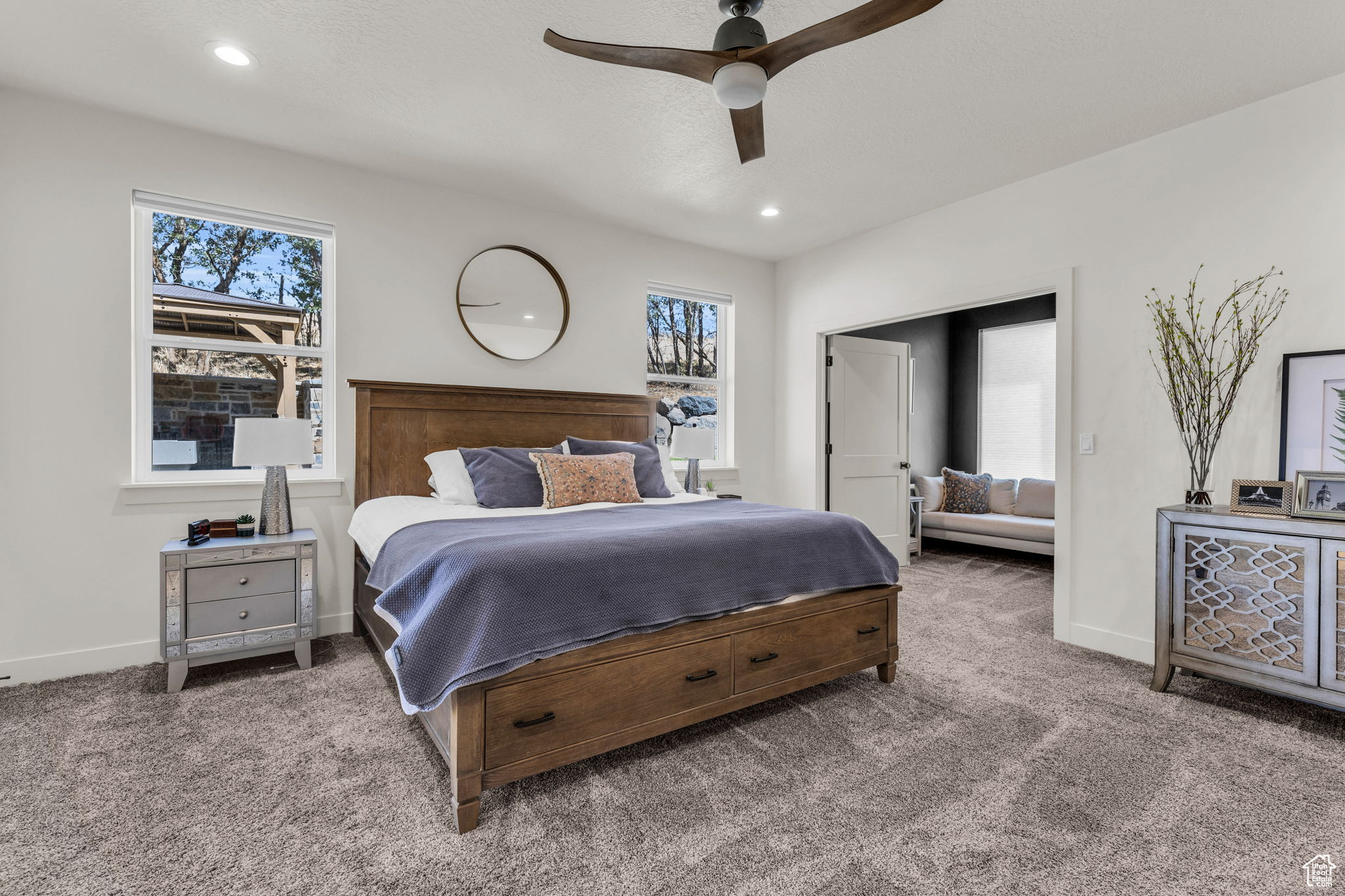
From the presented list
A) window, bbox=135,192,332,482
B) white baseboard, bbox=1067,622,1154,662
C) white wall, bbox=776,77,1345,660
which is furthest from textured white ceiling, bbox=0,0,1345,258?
white baseboard, bbox=1067,622,1154,662

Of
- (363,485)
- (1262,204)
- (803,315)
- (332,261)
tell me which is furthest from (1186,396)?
(332,261)

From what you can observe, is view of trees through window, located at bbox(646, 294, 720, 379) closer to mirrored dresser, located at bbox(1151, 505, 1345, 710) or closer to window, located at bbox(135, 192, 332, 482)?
window, located at bbox(135, 192, 332, 482)

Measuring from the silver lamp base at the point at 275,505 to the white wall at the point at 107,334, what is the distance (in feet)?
1.11

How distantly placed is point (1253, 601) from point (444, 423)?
3.88 metres

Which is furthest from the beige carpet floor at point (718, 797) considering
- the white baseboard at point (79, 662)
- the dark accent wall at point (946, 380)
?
the dark accent wall at point (946, 380)

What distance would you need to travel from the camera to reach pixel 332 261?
3.46 m

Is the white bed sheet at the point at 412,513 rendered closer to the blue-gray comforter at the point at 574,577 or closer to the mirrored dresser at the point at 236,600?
the blue-gray comforter at the point at 574,577

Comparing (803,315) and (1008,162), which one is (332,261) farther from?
(1008,162)

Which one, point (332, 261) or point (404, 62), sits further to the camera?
point (332, 261)

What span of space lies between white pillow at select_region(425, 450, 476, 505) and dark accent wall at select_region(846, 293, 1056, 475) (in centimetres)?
444

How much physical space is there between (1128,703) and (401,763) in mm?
2794

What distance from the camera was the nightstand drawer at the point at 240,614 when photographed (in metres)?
2.67

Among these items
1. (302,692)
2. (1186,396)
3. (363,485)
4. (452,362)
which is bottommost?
(302,692)

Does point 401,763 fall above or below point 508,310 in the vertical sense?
below
